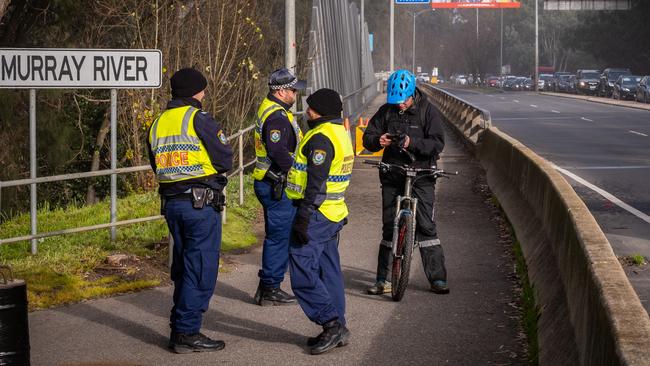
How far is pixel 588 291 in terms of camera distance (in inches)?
239

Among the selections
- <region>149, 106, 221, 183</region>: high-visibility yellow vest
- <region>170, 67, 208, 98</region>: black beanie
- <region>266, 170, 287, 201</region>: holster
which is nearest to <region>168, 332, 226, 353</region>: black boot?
<region>149, 106, 221, 183</region>: high-visibility yellow vest

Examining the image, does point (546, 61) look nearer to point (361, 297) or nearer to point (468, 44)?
point (468, 44)

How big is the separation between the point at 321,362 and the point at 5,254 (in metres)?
6.12

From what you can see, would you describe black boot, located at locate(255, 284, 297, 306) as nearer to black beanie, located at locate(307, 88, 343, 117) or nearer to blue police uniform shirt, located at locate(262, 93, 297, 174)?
blue police uniform shirt, located at locate(262, 93, 297, 174)

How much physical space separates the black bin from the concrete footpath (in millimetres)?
1017

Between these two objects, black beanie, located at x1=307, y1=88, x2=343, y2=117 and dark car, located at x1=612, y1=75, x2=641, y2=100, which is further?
dark car, located at x1=612, y1=75, x2=641, y2=100

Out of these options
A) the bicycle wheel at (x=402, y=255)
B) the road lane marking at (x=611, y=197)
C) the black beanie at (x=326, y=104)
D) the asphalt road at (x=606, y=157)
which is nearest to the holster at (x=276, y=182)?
the bicycle wheel at (x=402, y=255)

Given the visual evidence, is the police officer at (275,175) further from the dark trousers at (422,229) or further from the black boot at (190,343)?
the black boot at (190,343)

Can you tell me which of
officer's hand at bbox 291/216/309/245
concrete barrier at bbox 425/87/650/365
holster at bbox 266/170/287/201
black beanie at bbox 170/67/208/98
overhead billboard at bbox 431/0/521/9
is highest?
overhead billboard at bbox 431/0/521/9

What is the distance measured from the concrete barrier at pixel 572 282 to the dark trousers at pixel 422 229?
78 centimetres

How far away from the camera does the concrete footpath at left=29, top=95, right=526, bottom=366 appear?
24.8 feet

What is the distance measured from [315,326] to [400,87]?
220 centimetres

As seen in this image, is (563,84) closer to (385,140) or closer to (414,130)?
(414,130)

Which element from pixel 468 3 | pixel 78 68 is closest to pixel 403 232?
pixel 78 68
